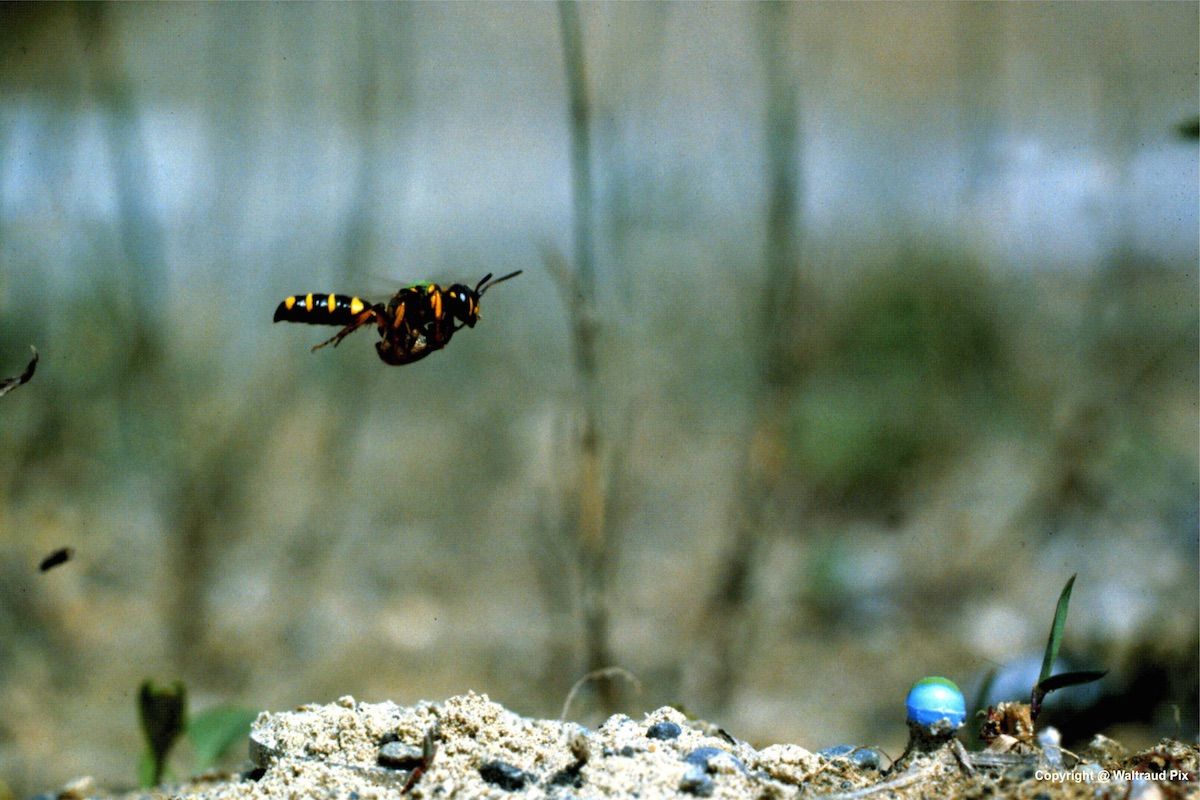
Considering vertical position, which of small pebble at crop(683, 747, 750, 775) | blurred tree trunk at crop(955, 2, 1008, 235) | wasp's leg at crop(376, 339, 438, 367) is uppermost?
blurred tree trunk at crop(955, 2, 1008, 235)

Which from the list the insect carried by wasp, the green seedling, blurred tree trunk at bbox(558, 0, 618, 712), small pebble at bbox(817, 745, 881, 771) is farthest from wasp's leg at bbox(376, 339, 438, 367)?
blurred tree trunk at bbox(558, 0, 618, 712)

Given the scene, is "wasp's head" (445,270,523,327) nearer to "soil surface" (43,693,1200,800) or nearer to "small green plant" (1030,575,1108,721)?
"soil surface" (43,693,1200,800)

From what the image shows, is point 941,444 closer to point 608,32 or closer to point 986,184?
point 986,184

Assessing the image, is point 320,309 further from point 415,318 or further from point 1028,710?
point 1028,710

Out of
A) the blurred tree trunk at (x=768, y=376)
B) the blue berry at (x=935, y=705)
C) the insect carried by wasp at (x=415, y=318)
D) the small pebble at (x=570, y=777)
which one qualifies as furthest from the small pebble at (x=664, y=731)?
the blurred tree trunk at (x=768, y=376)

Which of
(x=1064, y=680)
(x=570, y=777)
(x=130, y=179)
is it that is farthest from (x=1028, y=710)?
(x=130, y=179)

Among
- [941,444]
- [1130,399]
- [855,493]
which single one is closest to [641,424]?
[855,493]
